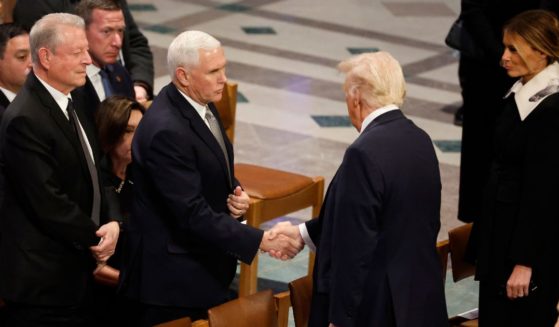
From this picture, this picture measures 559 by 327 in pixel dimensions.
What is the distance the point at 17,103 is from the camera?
4.27 m

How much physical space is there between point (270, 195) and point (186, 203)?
1.90 m

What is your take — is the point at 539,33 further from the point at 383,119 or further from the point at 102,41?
the point at 102,41

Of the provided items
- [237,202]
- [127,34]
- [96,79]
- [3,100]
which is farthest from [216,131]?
[127,34]

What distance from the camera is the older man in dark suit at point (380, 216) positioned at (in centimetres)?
382

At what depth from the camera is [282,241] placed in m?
4.48

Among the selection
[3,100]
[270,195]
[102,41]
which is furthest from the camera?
[270,195]

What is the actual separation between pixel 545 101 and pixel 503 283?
2.61 ft

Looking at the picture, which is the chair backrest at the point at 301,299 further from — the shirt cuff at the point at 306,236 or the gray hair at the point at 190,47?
the gray hair at the point at 190,47

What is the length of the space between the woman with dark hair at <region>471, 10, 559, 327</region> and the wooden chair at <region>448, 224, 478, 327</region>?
0.53 feet

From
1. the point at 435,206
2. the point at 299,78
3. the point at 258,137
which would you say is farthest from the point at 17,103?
the point at 299,78

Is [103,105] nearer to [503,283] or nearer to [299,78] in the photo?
[503,283]

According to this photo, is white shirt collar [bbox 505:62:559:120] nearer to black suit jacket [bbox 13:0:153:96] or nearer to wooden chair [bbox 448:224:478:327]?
wooden chair [bbox 448:224:478:327]

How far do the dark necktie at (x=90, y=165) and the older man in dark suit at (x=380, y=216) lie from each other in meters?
1.01

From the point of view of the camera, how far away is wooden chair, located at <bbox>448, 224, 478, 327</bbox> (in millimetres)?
5051
